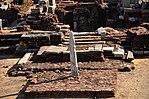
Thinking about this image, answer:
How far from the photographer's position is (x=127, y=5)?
2041cm

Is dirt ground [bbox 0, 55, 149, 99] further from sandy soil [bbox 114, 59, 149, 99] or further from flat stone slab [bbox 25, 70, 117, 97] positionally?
flat stone slab [bbox 25, 70, 117, 97]

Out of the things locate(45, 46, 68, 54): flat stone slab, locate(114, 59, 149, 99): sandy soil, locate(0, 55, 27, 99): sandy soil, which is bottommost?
locate(0, 55, 27, 99): sandy soil

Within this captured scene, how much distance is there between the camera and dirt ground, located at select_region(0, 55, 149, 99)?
10859 mm

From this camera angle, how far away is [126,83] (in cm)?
1166

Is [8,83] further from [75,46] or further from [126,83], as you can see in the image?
[126,83]

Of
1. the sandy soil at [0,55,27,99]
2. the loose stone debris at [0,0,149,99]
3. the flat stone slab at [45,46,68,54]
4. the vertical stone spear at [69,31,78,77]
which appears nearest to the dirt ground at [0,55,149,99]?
the sandy soil at [0,55,27,99]

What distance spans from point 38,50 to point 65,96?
4.69 metres

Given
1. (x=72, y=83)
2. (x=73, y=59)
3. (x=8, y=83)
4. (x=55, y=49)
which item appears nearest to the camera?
(x=72, y=83)

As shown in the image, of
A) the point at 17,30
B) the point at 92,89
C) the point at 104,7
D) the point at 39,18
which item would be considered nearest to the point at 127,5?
the point at 104,7

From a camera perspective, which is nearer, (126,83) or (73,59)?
(126,83)

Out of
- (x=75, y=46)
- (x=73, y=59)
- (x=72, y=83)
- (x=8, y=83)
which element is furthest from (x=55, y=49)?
(x=72, y=83)

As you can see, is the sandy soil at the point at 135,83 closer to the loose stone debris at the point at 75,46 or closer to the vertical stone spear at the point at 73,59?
the loose stone debris at the point at 75,46

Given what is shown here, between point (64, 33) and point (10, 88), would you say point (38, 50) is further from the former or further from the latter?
point (10, 88)

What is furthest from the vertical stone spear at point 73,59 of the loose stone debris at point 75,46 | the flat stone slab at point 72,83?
the flat stone slab at point 72,83
